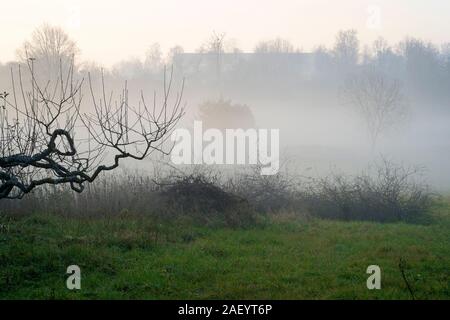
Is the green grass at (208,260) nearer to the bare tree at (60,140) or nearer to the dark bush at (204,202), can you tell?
the dark bush at (204,202)

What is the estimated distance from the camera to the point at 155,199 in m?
12.4

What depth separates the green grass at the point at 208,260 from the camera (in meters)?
6.32

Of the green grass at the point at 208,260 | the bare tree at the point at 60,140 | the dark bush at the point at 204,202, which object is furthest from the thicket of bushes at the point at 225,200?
the green grass at the point at 208,260

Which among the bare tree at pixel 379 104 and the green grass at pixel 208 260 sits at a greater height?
the bare tree at pixel 379 104

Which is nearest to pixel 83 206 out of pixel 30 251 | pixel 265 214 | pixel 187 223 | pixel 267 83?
pixel 187 223

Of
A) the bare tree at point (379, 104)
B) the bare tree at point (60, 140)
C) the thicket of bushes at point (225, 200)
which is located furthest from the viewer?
the bare tree at point (379, 104)

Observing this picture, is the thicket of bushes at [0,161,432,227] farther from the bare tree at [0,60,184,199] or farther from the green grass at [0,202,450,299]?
the green grass at [0,202,450,299]

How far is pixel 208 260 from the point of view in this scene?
7.95 meters

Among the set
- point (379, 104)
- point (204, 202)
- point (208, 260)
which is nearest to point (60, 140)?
point (204, 202)

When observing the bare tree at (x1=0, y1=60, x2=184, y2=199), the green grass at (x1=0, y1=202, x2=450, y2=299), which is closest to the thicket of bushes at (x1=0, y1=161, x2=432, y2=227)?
the bare tree at (x1=0, y1=60, x2=184, y2=199)

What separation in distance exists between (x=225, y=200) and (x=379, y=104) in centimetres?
3449

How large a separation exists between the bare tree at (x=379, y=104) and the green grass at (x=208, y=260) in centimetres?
3384

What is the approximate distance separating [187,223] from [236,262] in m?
3.48
